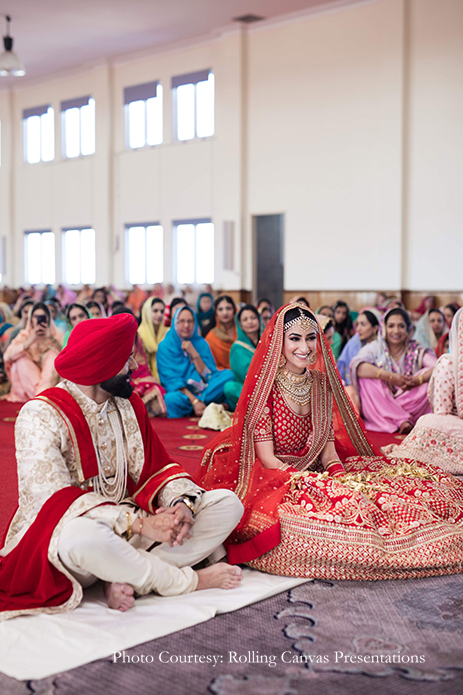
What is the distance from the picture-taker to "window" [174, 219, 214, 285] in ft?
35.0

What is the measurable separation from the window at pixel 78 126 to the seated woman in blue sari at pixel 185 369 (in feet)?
23.6

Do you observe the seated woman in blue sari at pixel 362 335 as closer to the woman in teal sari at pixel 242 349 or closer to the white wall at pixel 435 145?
the woman in teal sari at pixel 242 349

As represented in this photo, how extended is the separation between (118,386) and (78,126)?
1098 centimetres

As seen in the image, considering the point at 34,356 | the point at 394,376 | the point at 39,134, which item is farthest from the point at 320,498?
the point at 39,134

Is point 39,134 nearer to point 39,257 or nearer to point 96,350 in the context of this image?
point 39,257

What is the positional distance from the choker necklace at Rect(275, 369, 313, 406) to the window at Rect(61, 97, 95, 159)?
32.9 feet

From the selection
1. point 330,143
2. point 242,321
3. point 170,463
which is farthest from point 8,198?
point 170,463

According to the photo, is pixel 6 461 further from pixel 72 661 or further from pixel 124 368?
pixel 72 661

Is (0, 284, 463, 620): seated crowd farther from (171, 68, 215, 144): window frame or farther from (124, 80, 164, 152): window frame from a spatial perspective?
(124, 80, 164, 152): window frame

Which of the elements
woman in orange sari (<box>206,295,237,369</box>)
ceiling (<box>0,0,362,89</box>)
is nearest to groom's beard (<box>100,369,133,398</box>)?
woman in orange sari (<box>206,295,237,369</box>)

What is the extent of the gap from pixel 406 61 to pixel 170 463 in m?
7.68

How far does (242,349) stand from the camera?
5184 millimetres

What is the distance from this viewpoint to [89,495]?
6.12 ft

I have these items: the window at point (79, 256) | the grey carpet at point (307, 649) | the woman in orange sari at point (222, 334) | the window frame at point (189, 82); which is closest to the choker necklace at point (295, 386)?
the grey carpet at point (307, 649)
